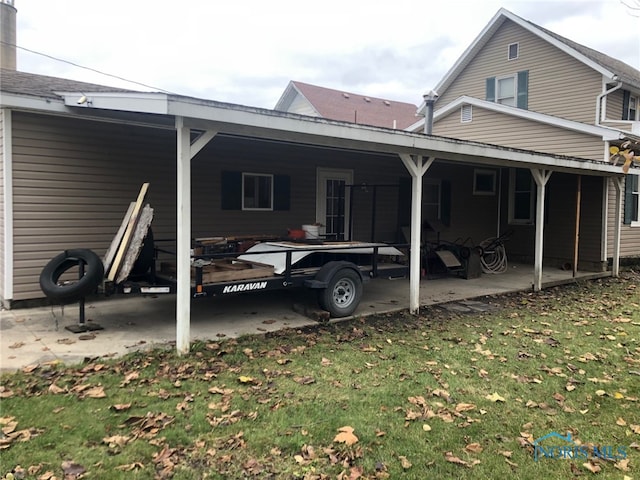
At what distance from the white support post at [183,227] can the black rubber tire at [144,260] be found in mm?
1014

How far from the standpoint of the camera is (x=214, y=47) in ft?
89.3

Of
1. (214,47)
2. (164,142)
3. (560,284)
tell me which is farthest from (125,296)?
(214,47)

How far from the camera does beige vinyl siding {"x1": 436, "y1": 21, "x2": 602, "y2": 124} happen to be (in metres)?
13.6

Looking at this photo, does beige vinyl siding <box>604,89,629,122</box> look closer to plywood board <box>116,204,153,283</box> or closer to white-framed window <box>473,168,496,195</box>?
white-framed window <box>473,168,496,195</box>

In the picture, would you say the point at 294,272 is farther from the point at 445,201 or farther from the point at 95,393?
the point at 445,201

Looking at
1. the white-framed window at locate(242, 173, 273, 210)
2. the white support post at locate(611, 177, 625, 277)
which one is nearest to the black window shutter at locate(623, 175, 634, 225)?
the white support post at locate(611, 177, 625, 277)

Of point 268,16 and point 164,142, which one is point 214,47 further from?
point 164,142

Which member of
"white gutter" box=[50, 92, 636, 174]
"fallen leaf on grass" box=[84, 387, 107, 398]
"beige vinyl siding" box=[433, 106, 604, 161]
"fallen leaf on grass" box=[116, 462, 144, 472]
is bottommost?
"fallen leaf on grass" box=[116, 462, 144, 472]

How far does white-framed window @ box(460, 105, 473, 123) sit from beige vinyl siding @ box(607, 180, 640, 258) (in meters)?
4.72

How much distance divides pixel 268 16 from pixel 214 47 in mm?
9173

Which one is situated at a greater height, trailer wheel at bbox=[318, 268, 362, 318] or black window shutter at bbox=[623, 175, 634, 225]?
black window shutter at bbox=[623, 175, 634, 225]

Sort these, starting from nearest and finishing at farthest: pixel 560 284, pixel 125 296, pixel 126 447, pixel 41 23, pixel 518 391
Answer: pixel 126 447
pixel 518 391
pixel 125 296
pixel 560 284
pixel 41 23

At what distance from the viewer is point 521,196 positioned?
13.6m

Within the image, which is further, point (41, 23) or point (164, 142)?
point (41, 23)
